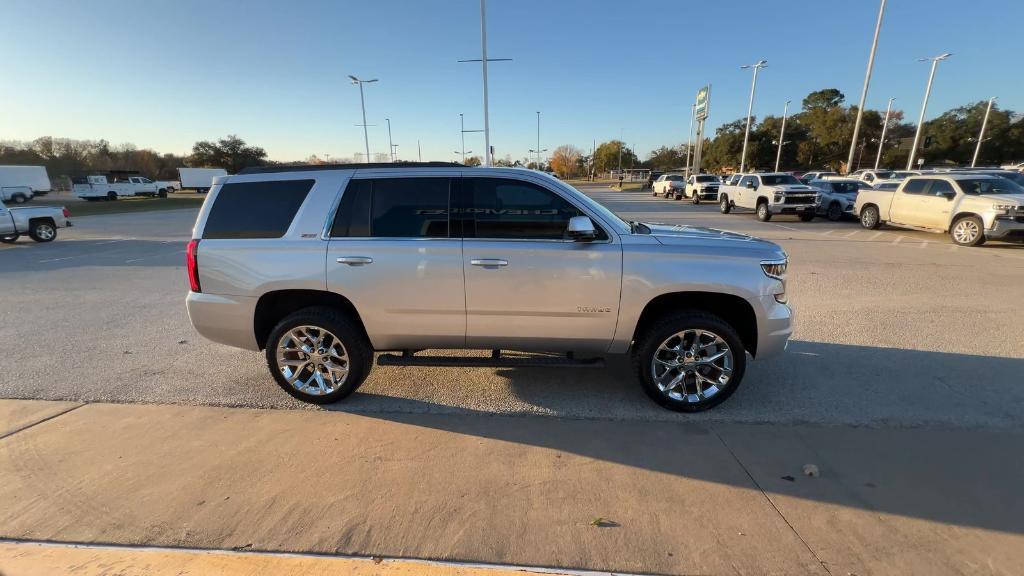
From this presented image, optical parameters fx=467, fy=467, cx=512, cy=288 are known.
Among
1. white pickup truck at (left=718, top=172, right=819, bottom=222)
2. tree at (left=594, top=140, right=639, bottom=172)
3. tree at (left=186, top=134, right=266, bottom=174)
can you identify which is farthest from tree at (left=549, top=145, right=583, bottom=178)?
white pickup truck at (left=718, top=172, right=819, bottom=222)

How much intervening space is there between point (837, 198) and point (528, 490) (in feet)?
66.6

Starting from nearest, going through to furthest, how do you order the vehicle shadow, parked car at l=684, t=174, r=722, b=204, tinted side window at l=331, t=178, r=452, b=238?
the vehicle shadow
tinted side window at l=331, t=178, r=452, b=238
parked car at l=684, t=174, r=722, b=204

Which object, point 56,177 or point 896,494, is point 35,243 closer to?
point 896,494

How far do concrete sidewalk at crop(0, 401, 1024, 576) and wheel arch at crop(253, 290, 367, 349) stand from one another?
0.69 meters

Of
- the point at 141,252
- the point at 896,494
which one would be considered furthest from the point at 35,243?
the point at 896,494

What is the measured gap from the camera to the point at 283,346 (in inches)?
145

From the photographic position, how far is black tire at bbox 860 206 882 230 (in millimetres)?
14920

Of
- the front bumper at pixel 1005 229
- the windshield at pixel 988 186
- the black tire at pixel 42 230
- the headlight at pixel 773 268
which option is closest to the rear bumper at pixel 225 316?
the headlight at pixel 773 268

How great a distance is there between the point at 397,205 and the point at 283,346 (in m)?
1.43

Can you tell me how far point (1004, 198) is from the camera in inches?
434

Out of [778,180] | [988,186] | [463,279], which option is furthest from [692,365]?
[778,180]

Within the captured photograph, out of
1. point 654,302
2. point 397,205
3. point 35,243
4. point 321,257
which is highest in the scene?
point 397,205

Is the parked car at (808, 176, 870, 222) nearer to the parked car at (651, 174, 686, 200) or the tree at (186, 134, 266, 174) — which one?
the parked car at (651, 174, 686, 200)

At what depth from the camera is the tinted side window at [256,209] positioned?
3627mm
